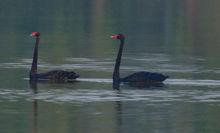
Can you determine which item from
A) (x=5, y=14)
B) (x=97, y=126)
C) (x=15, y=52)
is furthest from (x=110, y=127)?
(x=5, y=14)

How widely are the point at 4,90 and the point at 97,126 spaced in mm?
4552

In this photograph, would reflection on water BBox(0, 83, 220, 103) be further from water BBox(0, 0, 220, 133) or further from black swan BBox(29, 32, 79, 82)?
black swan BBox(29, 32, 79, 82)

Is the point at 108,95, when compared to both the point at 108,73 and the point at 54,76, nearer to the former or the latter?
the point at 54,76

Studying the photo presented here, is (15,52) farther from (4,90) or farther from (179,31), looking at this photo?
(179,31)

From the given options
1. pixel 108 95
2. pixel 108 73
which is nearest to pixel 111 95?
pixel 108 95

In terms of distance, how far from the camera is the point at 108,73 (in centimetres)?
2369

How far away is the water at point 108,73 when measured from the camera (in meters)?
16.8

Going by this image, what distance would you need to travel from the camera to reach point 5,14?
162ft

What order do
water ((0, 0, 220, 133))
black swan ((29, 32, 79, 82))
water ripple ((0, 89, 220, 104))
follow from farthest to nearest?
1. black swan ((29, 32, 79, 82))
2. water ripple ((0, 89, 220, 104))
3. water ((0, 0, 220, 133))

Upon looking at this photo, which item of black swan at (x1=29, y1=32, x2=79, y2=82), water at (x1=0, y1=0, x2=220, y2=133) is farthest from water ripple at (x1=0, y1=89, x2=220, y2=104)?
black swan at (x1=29, y1=32, x2=79, y2=82)

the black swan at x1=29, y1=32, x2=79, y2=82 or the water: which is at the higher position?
the black swan at x1=29, y1=32, x2=79, y2=82

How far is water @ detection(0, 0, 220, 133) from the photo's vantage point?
16.8 m

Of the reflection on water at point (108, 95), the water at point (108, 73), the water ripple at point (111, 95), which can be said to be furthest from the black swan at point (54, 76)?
the water ripple at point (111, 95)

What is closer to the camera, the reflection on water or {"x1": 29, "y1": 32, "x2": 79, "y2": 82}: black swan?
the reflection on water
